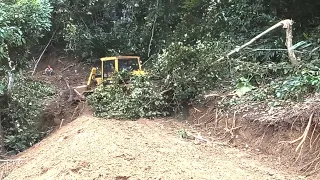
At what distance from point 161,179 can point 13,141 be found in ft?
16.5

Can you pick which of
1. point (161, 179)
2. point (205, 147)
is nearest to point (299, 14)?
point (205, 147)

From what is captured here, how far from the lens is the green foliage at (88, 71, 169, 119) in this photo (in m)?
8.53

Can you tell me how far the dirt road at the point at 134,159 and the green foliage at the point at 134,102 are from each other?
1148 millimetres

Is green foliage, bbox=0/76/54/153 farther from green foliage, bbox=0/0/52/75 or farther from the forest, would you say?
green foliage, bbox=0/0/52/75

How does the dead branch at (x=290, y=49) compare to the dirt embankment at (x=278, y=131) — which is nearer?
the dirt embankment at (x=278, y=131)

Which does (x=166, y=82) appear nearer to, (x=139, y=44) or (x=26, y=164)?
(x=26, y=164)

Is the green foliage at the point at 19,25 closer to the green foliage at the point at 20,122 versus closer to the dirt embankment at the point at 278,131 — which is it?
the green foliage at the point at 20,122

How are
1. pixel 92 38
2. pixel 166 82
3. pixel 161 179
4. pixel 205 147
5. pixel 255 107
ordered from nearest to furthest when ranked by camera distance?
pixel 161 179 < pixel 205 147 < pixel 255 107 < pixel 166 82 < pixel 92 38

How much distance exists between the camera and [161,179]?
4785mm

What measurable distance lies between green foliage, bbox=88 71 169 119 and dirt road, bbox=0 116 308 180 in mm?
1148

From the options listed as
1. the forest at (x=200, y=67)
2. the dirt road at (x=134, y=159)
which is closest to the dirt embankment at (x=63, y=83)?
the forest at (x=200, y=67)

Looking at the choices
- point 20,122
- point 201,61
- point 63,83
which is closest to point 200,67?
Result: point 201,61

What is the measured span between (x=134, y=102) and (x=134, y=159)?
315cm

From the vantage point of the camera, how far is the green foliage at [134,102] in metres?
8.53
